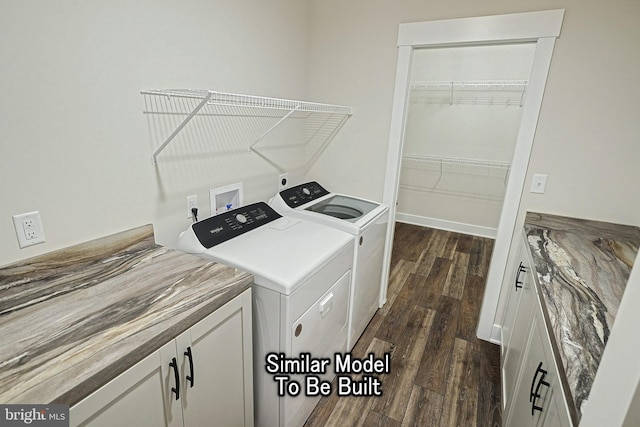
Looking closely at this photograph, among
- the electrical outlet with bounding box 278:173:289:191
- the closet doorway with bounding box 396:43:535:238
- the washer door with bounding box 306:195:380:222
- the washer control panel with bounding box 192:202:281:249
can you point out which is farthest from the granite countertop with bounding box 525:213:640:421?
the closet doorway with bounding box 396:43:535:238

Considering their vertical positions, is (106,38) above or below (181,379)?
above

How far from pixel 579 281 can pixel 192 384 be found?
59.7 inches

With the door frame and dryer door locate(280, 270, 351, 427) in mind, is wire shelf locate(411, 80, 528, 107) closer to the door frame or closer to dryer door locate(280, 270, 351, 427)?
the door frame

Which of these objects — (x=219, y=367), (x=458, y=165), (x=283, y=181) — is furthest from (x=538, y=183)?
(x=458, y=165)

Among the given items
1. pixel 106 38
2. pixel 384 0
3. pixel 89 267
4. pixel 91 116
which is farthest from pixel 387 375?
pixel 384 0

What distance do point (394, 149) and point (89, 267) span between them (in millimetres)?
1892

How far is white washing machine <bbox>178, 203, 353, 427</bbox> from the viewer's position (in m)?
1.35

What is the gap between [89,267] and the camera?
4.09 ft

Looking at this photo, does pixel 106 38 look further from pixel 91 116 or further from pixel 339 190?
pixel 339 190

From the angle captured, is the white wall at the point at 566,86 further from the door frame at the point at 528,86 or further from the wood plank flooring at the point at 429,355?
the wood plank flooring at the point at 429,355

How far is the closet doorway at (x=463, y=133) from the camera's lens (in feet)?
12.5

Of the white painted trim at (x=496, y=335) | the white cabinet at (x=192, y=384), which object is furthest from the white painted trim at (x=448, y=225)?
the white cabinet at (x=192, y=384)

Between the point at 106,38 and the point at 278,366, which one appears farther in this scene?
the point at 278,366

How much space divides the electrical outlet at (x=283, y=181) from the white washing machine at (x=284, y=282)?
518mm
